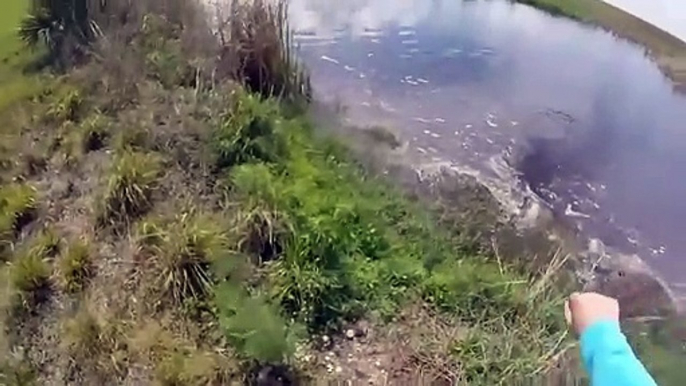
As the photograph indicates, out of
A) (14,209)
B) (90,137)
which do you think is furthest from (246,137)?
(14,209)

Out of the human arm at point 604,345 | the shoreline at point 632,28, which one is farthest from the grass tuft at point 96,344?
the shoreline at point 632,28

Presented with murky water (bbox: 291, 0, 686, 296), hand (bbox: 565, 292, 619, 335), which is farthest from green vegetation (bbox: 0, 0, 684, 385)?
hand (bbox: 565, 292, 619, 335)

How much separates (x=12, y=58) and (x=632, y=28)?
365 cm

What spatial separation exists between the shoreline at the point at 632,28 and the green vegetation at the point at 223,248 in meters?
2.22

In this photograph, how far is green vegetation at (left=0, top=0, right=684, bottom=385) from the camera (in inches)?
116

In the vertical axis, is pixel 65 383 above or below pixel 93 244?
below

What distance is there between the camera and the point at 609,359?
1.05 meters

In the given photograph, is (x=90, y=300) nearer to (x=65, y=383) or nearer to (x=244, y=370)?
(x=65, y=383)

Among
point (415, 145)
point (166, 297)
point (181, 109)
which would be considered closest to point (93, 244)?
point (166, 297)

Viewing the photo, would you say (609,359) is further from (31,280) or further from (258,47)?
(258,47)

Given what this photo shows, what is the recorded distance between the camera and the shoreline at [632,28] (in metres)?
5.20

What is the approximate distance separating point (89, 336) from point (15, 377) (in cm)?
29

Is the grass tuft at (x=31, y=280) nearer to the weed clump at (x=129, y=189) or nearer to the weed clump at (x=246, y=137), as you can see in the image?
the weed clump at (x=129, y=189)

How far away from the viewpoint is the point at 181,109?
378 centimetres
